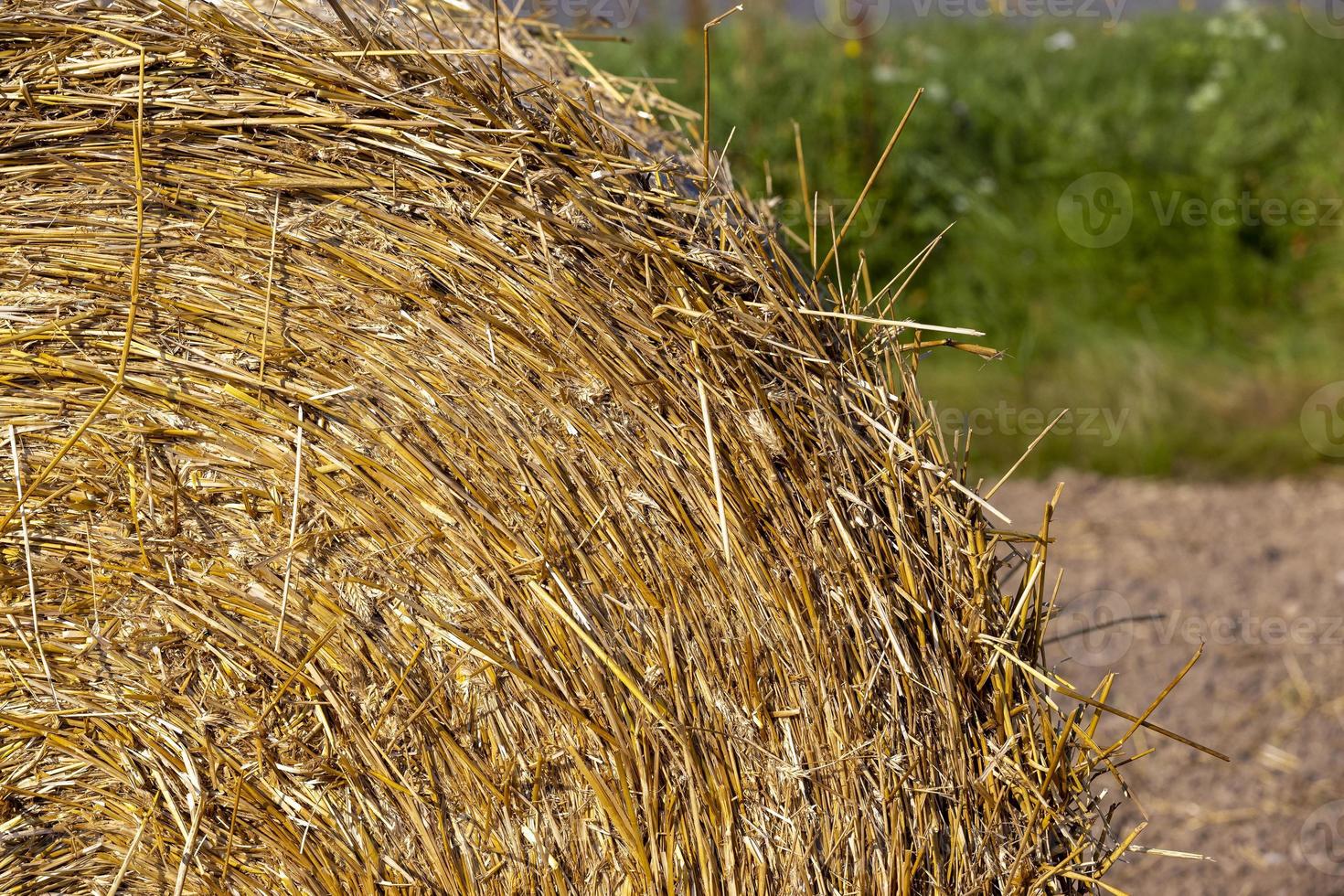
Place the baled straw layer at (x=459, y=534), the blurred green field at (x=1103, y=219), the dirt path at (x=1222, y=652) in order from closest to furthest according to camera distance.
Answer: the baled straw layer at (x=459, y=534), the dirt path at (x=1222, y=652), the blurred green field at (x=1103, y=219)

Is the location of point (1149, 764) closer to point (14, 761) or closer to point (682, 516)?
point (682, 516)

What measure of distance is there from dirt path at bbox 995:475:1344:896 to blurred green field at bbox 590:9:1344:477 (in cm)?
38

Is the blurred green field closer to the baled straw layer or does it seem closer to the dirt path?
the dirt path

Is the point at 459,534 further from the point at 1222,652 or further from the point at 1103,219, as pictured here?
the point at 1103,219

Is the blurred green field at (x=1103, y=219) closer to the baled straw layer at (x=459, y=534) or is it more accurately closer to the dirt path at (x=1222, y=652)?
the dirt path at (x=1222, y=652)

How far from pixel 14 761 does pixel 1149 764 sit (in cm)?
324

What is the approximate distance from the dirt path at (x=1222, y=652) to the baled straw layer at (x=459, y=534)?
1214mm

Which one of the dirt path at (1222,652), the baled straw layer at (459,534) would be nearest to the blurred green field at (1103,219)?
the dirt path at (1222,652)

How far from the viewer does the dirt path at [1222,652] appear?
10.8 ft

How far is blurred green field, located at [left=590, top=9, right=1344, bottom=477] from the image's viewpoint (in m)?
5.78

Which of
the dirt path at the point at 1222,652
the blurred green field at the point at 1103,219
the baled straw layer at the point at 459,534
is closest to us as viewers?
the baled straw layer at the point at 459,534

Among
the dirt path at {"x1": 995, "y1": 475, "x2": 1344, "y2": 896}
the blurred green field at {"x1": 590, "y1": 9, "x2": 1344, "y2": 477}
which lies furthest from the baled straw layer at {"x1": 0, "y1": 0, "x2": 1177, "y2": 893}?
the blurred green field at {"x1": 590, "y1": 9, "x2": 1344, "y2": 477}

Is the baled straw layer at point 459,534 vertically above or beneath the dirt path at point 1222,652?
above

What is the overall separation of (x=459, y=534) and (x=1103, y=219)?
5.84 m
